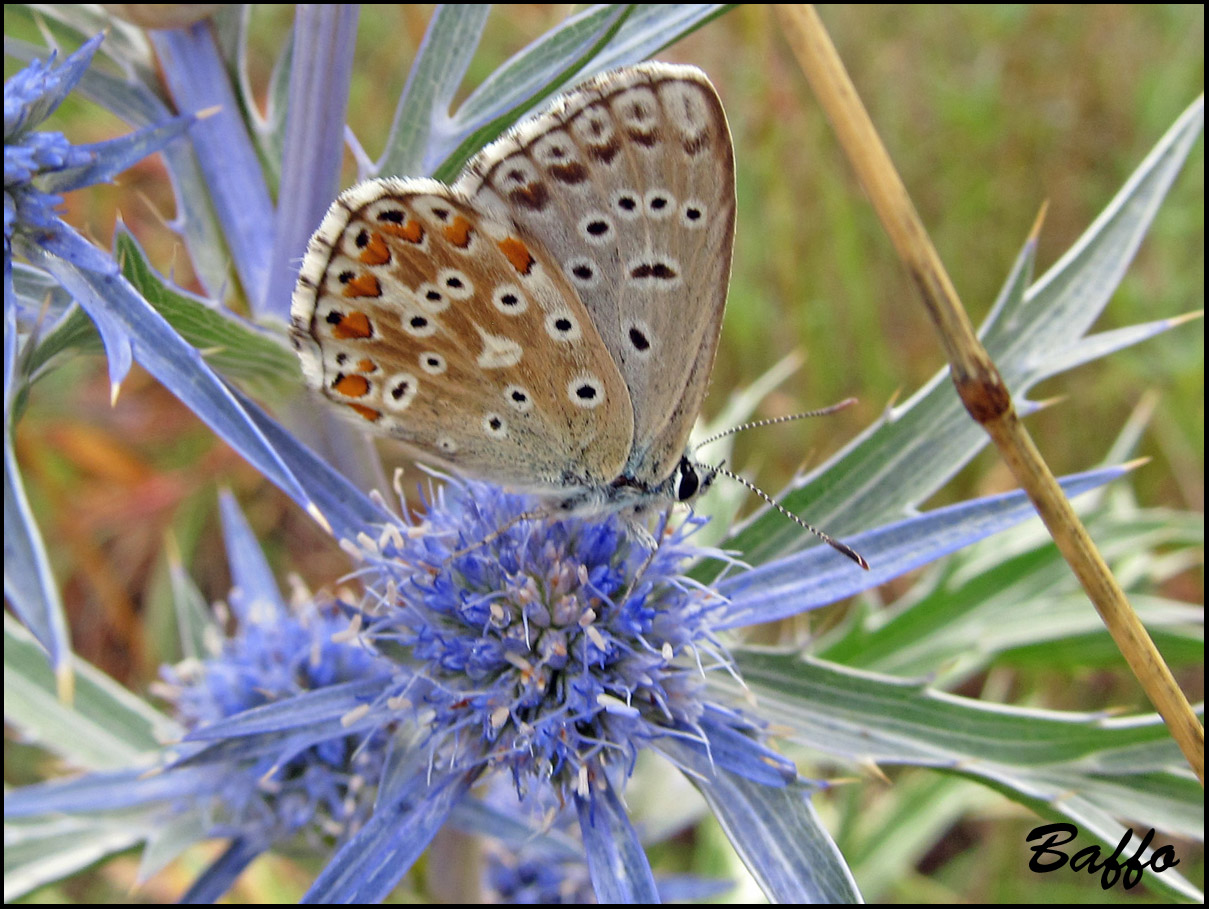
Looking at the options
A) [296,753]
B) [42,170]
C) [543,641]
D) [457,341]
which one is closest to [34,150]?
[42,170]

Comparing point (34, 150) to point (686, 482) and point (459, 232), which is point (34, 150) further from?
point (686, 482)

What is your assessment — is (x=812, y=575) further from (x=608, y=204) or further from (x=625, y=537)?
(x=608, y=204)

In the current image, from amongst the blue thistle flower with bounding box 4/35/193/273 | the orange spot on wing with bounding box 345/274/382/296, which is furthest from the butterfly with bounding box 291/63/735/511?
the blue thistle flower with bounding box 4/35/193/273

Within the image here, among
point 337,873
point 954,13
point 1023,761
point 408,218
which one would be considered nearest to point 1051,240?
point 954,13

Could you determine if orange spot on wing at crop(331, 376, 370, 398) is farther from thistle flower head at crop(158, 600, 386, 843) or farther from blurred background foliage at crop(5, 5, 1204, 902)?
blurred background foliage at crop(5, 5, 1204, 902)

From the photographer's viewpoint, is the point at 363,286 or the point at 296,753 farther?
the point at 296,753

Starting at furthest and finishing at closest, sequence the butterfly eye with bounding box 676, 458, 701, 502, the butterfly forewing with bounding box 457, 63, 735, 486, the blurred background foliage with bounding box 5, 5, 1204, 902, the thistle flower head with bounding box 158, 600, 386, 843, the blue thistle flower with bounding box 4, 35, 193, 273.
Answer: the blurred background foliage with bounding box 5, 5, 1204, 902 < the thistle flower head with bounding box 158, 600, 386, 843 < the butterfly eye with bounding box 676, 458, 701, 502 < the butterfly forewing with bounding box 457, 63, 735, 486 < the blue thistle flower with bounding box 4, 35, 193, 273
